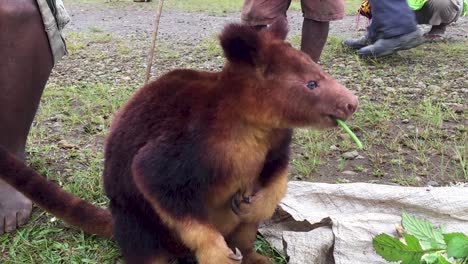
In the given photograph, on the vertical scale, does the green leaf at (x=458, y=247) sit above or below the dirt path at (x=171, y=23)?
above

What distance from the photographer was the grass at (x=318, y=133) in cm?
238

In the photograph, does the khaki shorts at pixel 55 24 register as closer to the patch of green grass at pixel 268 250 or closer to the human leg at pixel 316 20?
the patch of green grass at pixel 268 250

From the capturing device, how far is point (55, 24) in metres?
2.65

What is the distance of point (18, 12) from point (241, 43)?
3.92 feet

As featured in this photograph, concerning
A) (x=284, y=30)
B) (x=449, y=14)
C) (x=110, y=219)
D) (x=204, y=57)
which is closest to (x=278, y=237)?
(x=110, y=219)

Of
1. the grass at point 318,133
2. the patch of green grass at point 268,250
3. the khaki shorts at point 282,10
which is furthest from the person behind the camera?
the khaki shorts at point 282,10

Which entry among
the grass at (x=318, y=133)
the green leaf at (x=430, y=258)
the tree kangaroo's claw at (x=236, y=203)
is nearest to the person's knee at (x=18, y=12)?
the grass at (x=318, y=133)

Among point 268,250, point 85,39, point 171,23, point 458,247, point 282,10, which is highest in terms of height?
point 458,247

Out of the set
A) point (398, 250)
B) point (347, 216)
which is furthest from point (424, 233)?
point (347, 216)

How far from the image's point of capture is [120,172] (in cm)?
195

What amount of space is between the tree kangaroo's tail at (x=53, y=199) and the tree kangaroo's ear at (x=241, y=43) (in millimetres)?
904

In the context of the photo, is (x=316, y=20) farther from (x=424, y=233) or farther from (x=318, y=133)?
(x=424, y=233)

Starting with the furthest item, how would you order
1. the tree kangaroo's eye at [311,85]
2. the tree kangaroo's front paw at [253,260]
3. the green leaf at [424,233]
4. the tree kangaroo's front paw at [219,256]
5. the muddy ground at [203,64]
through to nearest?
the muddy ground at [203,64] → the tree kangaroo's front paw at [253,260] → the green leaf at [424,233] → the tree kangaroo's front paw at [219,256] → the tree kangaroo's eye at [311,85]

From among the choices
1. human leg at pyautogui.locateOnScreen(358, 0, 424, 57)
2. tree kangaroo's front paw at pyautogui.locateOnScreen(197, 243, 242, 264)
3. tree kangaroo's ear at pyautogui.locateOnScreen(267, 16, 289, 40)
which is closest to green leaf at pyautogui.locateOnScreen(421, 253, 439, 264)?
tree kangaroo's front paw at pyautogui.locateOnScreen(197, 243, 242, 264)
